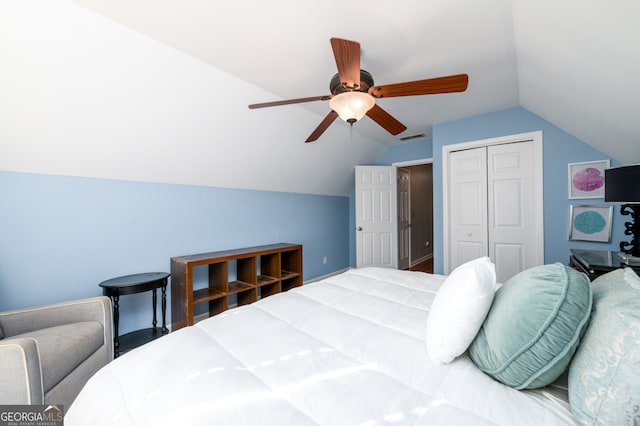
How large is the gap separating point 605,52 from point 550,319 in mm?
1606

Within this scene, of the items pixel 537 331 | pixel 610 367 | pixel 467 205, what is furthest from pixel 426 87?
pixel 467 205

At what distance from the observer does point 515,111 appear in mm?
3008

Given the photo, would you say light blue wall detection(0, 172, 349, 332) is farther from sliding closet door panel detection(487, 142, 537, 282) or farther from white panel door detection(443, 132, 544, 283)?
sliding closet door panel detection(487, 142, 537, 282)

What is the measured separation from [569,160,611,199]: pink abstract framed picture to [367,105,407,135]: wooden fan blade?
6.70 ft

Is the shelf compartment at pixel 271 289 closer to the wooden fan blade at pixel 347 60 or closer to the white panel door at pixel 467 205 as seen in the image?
the white panel door at pixel 467 205

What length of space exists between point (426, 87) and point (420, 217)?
4.74 m

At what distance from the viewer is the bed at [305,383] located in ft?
2.22

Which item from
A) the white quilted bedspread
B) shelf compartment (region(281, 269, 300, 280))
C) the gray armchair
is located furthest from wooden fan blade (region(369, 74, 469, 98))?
shelf compartment (region(281, 269, 300, 280))

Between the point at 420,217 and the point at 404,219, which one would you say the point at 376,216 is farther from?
the point at 420,217

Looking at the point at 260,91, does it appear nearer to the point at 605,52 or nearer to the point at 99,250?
the point at 99,250

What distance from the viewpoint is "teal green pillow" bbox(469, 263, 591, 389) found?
74 cm

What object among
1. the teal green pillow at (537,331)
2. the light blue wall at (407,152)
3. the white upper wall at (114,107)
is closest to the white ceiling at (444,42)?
the white upper wall at (114,107)

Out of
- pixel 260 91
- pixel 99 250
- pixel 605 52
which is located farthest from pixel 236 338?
pixel 605 52

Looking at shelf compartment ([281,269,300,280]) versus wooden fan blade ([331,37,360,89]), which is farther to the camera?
shelf compartment ([281,269,300,280])
